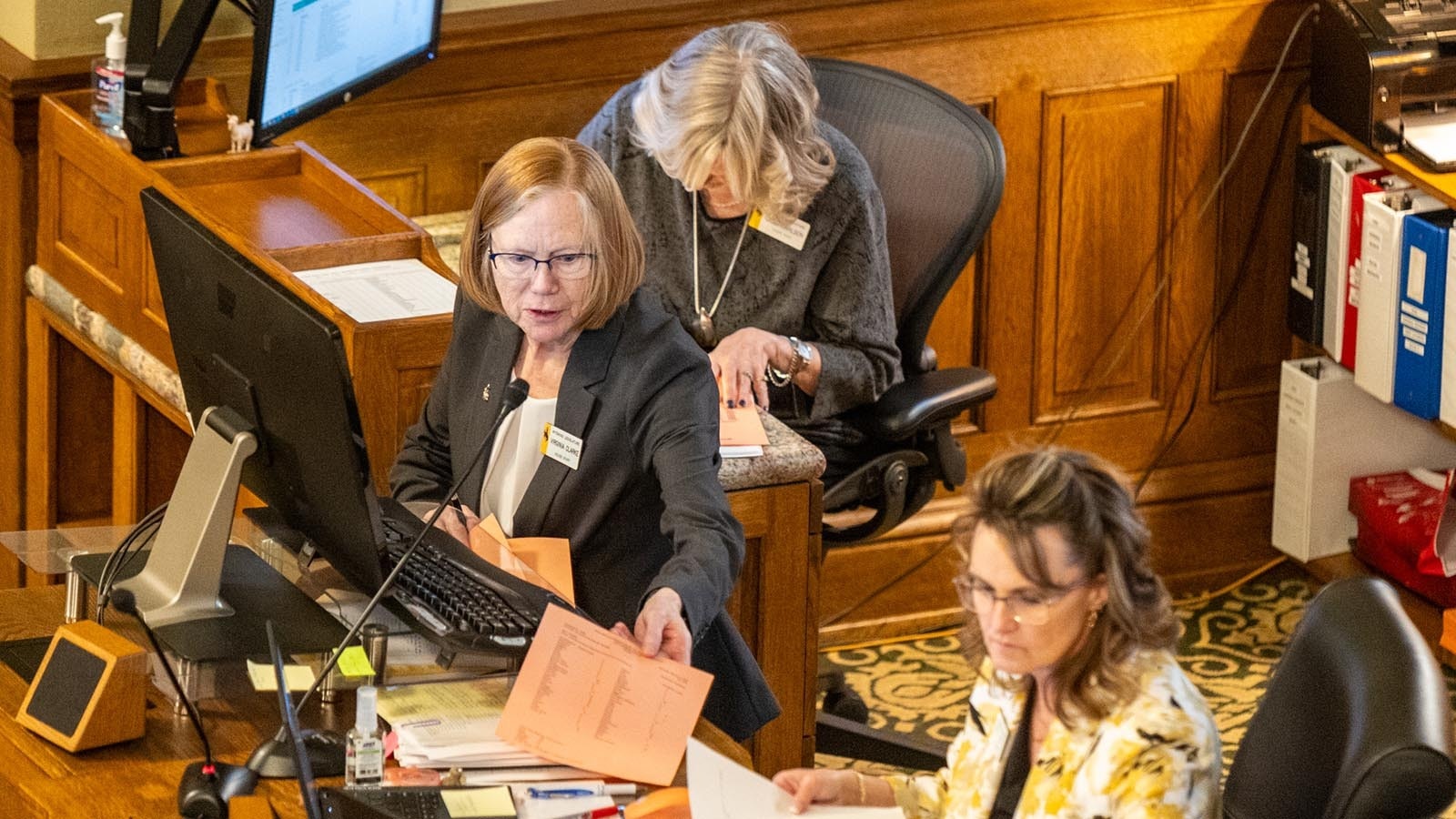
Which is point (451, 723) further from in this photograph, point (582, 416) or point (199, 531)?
point (582, 416)

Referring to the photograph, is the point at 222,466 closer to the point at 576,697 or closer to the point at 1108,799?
the point at 576,697

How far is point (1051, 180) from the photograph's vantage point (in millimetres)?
4305

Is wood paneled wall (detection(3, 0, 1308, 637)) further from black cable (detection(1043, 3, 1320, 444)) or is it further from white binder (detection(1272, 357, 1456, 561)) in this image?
white binder (detection(1272, 357, 1456, 561))

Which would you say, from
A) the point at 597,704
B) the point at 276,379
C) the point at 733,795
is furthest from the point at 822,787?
the point at 276,379

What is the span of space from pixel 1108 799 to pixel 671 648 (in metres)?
0.53

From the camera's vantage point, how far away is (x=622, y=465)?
101 inches

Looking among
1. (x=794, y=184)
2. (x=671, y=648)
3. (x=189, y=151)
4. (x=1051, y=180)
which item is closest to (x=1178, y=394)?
(x=1051, y=180)

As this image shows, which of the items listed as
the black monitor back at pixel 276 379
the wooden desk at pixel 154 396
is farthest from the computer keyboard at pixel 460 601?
the wooden desk at pixel 154 396

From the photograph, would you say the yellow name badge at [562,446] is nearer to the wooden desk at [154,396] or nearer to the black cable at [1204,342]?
the wooden desk at [154,396]

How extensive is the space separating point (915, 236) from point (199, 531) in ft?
5.12

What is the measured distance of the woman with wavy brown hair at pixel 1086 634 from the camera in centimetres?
186

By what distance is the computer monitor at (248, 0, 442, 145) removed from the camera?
122 inches

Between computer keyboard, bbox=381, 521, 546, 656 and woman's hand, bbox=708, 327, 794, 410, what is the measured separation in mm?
885

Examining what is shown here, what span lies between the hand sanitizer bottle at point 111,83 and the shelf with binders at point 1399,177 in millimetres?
2320
